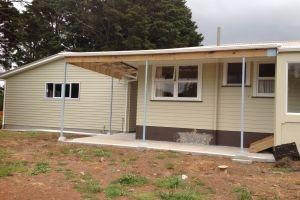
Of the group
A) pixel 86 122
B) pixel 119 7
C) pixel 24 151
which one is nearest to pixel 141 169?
pixel 24 151

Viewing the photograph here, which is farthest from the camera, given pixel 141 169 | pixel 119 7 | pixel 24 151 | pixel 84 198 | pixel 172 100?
pixel 119 7

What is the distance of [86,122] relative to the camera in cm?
2011

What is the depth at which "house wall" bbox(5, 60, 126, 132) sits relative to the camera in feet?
64.1

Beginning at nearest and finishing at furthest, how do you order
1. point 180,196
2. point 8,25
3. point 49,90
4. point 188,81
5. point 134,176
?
point 180,196 → point 134,176 → point 188,81 → point 49,90 → point 8,25

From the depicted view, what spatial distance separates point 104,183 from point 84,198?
1.16m

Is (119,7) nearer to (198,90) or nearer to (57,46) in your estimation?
(57,46)

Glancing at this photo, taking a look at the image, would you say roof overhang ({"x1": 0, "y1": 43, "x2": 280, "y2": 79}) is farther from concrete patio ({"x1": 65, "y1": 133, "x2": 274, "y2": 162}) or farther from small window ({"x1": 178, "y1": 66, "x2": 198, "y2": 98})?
concrete patio ({"x1": 65, "y1": 133, "x2": 274, "y2": 162})

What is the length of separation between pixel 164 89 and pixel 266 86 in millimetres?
3224

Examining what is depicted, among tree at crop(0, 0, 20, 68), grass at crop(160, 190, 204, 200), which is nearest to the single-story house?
grass at crop(160, 190, 204, 200)

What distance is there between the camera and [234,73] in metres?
13.1

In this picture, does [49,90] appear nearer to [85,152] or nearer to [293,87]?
[85,152]

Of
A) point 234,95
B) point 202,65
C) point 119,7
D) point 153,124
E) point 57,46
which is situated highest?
point 119,7

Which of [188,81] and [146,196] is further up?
[188,81]

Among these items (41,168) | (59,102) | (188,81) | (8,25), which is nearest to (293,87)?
(188,81)
